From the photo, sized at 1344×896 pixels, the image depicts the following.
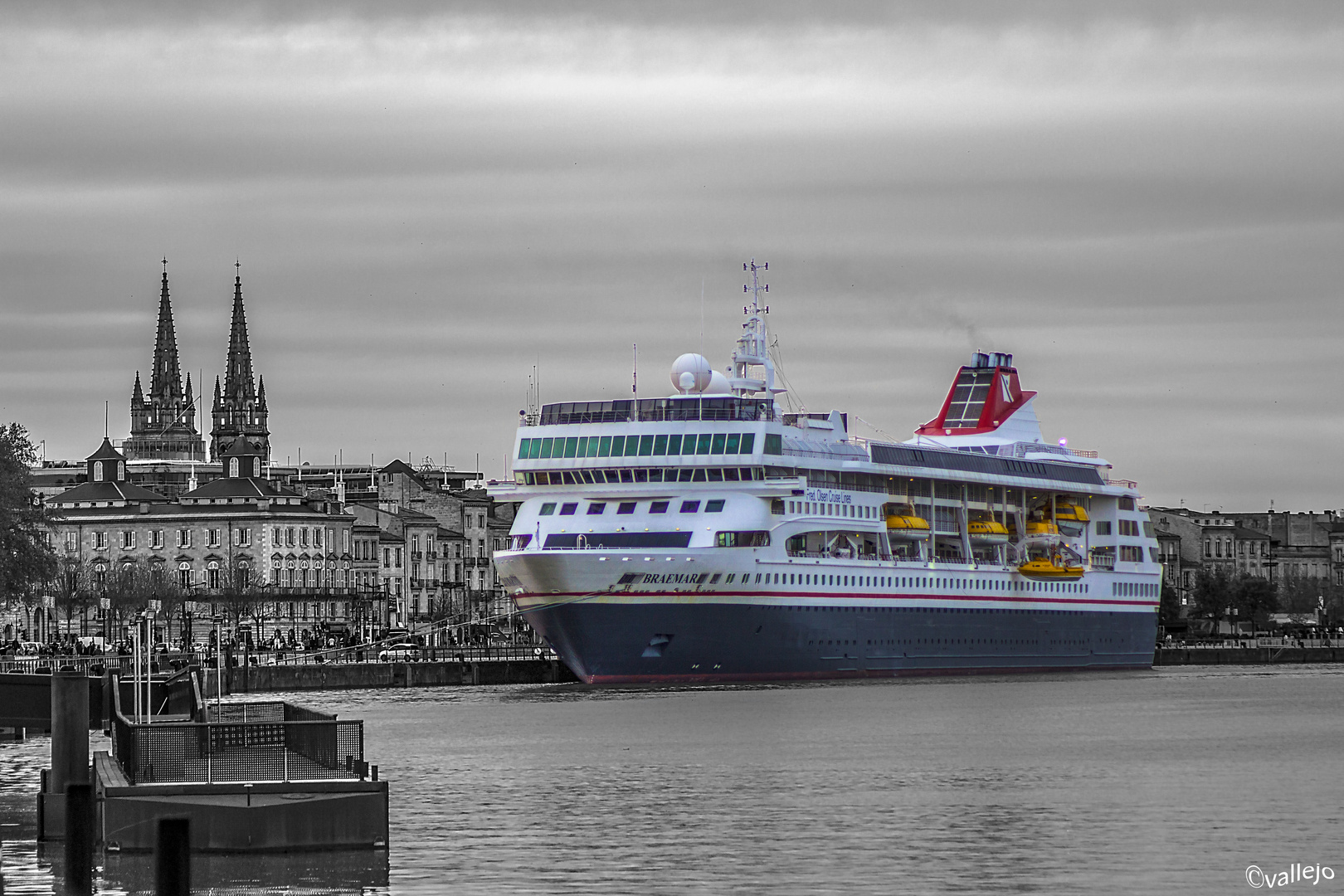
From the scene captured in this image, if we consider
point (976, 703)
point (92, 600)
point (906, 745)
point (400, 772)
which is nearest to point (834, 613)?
point (976, 703)

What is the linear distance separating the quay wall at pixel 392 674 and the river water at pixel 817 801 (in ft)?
67.0

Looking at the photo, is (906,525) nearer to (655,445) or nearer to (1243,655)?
(655,445)

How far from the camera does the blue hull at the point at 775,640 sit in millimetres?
96375

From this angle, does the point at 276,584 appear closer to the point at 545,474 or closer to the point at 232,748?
the point at 545,474

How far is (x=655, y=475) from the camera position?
97875 mm

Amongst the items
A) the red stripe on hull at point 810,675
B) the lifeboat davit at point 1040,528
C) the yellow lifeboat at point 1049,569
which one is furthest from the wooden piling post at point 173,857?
the lifeboat davit at point 1040,528

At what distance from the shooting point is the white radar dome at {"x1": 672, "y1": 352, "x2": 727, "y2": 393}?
340 feet

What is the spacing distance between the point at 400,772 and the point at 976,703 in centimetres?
3561

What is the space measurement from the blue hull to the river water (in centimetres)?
991

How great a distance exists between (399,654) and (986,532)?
1097 inches

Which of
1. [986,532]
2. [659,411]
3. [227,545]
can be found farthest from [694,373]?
[227,545]

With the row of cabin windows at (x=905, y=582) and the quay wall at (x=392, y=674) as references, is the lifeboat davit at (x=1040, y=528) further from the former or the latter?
the quay wall at (x=392, y=674)

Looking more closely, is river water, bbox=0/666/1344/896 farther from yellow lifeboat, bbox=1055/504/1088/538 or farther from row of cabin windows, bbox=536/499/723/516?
yellow lifeboat, bbox=1055/504/1088/538

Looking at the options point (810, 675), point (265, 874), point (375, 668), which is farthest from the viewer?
point (375, 668)
